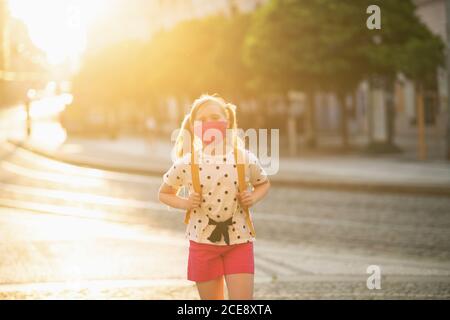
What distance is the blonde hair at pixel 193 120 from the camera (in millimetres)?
4086

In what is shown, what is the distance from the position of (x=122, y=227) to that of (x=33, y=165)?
16.5m

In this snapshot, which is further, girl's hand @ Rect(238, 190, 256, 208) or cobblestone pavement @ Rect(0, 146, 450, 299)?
cobblestone pavement @ Rect(0, 146, 450, 299)

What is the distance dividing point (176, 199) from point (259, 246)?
19.2ft

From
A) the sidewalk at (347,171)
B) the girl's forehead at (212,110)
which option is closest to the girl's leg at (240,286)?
the girl's forehead at (212,110)

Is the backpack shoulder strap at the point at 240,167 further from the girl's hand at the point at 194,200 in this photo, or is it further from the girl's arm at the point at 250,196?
the girl's hand at the point at 194,200

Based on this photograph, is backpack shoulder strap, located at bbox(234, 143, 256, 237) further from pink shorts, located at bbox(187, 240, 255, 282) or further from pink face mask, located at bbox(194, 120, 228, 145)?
pink shorts, located at bbox(187, 240, 255, 282)

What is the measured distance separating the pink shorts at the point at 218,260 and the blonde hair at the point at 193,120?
47 cm

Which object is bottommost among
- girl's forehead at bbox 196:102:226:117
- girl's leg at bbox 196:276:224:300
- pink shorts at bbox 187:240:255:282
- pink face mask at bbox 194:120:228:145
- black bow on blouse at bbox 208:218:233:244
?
girl's leg at bbox 196:276:224:300

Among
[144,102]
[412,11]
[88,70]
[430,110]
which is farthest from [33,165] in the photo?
[88,70]

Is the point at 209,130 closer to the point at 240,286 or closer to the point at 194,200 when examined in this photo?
the point at 194,200

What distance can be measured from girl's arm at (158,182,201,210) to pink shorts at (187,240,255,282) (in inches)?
9.0

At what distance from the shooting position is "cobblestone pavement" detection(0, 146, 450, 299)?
710 cm

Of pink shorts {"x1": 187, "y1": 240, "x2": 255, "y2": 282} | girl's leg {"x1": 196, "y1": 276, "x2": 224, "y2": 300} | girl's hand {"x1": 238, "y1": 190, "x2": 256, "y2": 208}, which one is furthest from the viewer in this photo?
girl's leg {"x1": 196, "y1": 276, "x2": 224, "y2": 300}

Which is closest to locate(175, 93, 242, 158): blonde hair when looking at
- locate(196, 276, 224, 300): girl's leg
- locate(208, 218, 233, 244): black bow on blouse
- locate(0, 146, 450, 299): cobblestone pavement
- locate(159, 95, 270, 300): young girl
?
locate(159, 95, 270, 300): young girl
